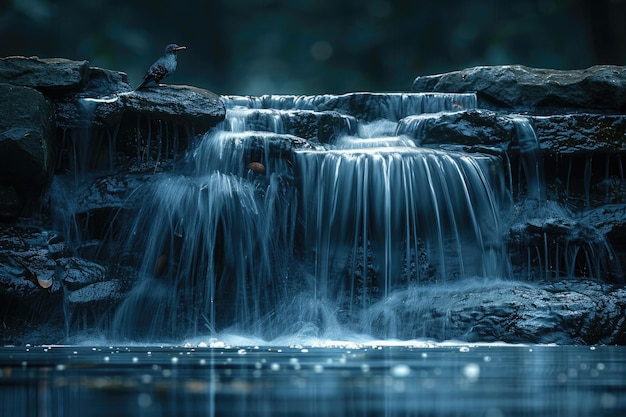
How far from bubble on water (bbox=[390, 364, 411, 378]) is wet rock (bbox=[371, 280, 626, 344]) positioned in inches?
149

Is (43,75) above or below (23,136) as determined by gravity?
above

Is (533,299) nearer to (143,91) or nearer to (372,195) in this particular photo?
(372,195)

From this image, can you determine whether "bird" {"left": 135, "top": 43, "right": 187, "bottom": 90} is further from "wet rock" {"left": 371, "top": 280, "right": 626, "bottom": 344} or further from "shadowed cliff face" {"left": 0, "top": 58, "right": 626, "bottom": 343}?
"wet rock" {"left": 371, "top": 280, "right": 626, "bottom": 344}

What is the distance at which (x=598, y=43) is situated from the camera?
Answer: 17391mm

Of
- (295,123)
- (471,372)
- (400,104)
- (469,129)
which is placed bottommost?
(471,372)

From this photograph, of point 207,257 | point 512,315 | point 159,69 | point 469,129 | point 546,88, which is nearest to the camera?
point 512,315

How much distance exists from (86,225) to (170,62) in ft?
8.01

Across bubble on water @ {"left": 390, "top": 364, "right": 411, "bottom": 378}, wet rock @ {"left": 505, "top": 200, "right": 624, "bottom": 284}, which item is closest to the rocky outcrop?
wet rock @ {"left": 505, "top": 200, "right": 624, "bottom": 284}

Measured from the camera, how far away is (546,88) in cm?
1118

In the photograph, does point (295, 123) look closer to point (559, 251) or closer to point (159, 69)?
point (159, 69)

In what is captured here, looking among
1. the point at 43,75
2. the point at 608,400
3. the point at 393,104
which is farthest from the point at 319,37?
the point at 608,400

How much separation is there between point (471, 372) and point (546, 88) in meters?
8.76

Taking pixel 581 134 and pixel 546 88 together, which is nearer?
pixel 581 134

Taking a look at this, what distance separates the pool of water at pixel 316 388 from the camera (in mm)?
1909
